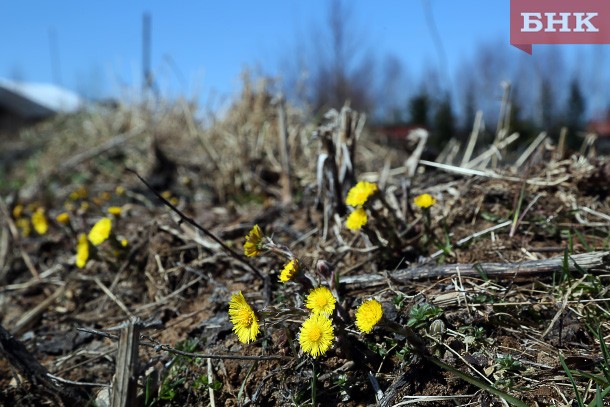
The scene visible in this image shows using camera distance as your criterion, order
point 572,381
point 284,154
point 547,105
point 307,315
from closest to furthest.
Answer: point 572,381
point 307,315
point 284,154
point 547,105

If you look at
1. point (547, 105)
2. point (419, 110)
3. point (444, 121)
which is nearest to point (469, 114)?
point (547, 105)

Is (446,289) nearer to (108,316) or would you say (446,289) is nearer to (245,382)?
(245,382)

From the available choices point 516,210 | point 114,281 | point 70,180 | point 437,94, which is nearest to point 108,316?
point 114,281

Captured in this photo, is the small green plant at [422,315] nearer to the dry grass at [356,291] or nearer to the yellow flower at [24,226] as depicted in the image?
the dry grass at [356,291]

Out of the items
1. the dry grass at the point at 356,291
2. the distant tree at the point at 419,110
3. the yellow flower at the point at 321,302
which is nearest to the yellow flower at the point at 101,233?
the dry grass at the point at 356,291

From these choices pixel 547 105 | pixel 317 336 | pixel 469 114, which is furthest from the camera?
pixel 469 114

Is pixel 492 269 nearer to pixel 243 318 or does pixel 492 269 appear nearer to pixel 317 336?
pixel 317 336
